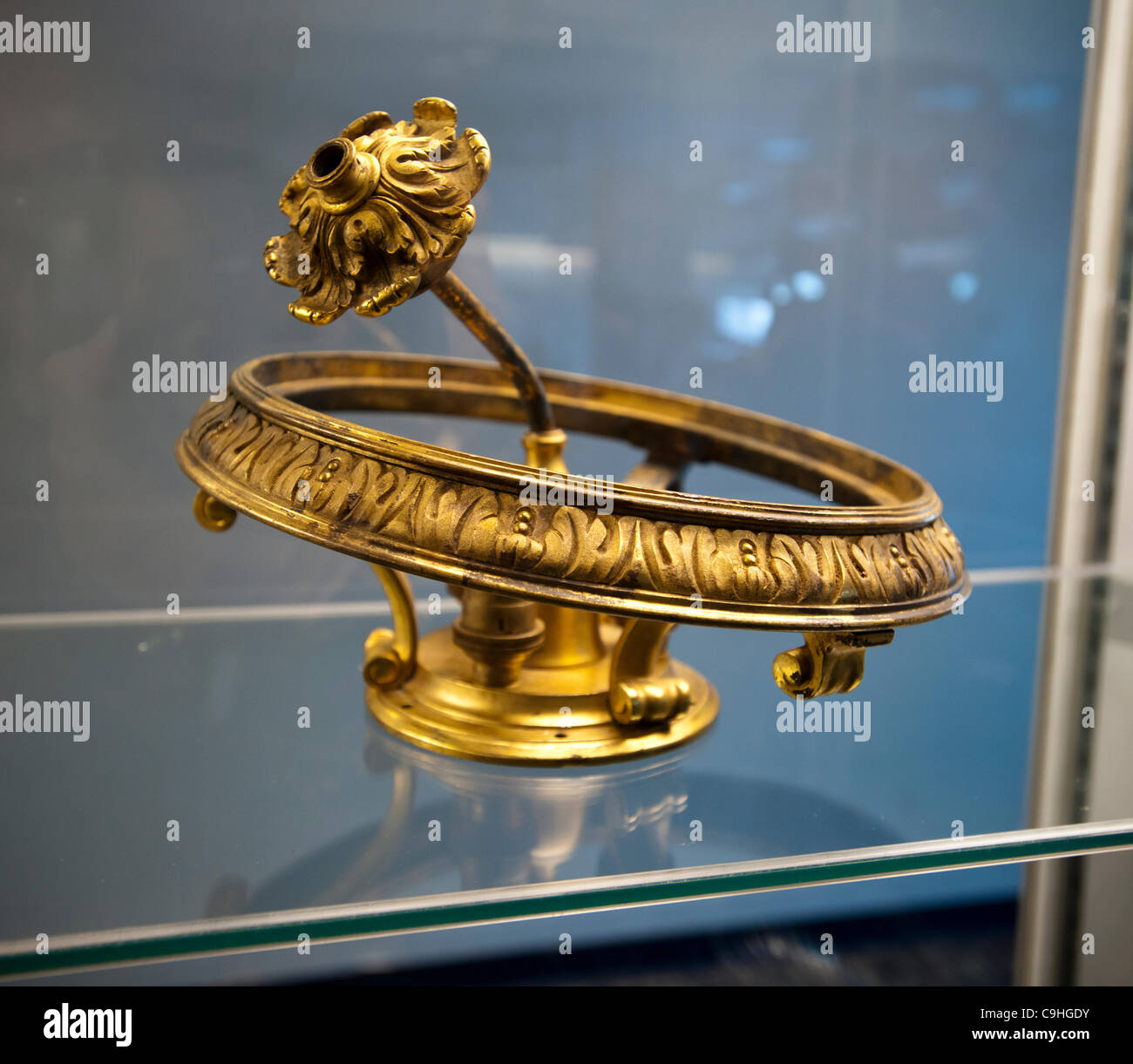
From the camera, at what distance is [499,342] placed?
38.0 inches

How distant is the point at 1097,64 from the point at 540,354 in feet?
2.71

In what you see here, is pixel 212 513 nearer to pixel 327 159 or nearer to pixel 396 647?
pixel 396 647

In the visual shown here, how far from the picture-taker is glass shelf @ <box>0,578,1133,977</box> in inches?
28.4

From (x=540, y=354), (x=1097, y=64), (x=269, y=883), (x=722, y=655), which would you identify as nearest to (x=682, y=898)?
(x=269, y=883)

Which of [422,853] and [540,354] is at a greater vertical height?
[540,354]

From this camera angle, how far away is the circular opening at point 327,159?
2.59 feet

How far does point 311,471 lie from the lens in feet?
2.51

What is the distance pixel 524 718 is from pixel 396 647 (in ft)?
0.50

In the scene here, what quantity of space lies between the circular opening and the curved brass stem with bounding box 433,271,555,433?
0.38 ft

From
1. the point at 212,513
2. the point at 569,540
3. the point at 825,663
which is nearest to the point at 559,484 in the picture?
the point at 569,540

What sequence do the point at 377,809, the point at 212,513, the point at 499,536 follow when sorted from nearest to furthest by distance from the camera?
the point at 499,536, the point at 377,809, the point at 212,513

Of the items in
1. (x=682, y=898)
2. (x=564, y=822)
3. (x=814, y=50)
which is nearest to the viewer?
(x=682, y=898)
